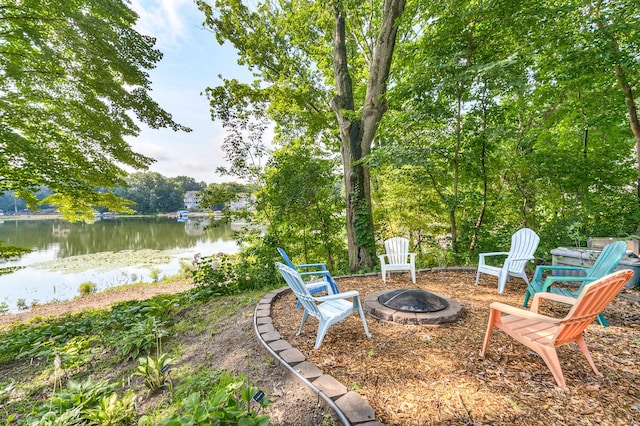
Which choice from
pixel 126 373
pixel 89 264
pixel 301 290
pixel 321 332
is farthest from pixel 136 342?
pixel 89 264

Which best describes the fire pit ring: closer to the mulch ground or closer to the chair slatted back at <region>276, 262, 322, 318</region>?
the mulch ground

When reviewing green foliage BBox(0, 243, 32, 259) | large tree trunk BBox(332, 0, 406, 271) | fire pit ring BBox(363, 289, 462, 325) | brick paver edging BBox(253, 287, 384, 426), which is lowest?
brick paver edging BBox(253, 287, 384, 426)

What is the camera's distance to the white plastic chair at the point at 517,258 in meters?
3.48

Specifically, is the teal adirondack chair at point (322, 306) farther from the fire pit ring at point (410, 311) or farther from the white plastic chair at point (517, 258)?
the white plastic chair at point (517, 258)

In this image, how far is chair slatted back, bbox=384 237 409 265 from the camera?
4391mm

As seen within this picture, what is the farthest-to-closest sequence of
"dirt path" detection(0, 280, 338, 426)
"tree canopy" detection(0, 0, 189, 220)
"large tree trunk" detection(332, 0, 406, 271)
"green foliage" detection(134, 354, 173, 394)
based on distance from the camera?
"large tree trunk" detection(332, 0, 406, 271) < "tree canopy" detection(0, 0, 189, 220) < "green foliage" detection(134, 354, 173, 394) < "dirt path" detection(0, 280, 338, 426)

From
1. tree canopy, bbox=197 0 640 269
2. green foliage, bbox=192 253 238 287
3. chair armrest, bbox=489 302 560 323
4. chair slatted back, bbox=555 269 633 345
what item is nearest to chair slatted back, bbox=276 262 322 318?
chair armrest, bbox=489 302 560 323

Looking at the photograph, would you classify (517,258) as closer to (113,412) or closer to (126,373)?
(113,412)

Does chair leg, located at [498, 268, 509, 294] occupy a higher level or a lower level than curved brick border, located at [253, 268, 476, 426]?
higher

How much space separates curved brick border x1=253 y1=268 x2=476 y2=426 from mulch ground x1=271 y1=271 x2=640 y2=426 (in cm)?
10

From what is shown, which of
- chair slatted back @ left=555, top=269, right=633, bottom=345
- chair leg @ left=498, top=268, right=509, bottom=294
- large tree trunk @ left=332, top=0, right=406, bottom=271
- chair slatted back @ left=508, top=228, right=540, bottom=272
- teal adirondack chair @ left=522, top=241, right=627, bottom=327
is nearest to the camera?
chair slatted back @ left=555, top=269, right=633, bottom=345

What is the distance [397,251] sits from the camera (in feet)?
14.5

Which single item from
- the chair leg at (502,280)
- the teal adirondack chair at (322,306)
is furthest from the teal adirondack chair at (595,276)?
the teal adirondack chair at (322,306)

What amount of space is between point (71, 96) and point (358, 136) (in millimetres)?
5259
